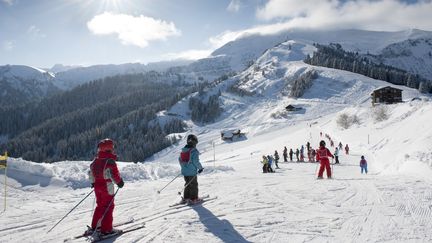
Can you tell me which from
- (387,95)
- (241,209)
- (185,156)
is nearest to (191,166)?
(185,156)

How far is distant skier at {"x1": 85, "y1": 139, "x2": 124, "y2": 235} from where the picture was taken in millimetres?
7406

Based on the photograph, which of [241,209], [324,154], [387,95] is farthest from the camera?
[387,95]

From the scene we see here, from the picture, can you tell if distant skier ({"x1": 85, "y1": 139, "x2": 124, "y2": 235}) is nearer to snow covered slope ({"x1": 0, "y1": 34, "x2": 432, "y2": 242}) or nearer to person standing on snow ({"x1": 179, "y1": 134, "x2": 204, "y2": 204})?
snow covered slope ({"x1": 0, "y1": 34, "x2": 432, "y2": 242})

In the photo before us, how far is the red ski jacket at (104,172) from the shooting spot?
747 cm

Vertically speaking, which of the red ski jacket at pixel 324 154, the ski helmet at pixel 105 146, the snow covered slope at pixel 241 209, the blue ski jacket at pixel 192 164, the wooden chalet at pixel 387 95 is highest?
the wooden chalet at pixel 387 95

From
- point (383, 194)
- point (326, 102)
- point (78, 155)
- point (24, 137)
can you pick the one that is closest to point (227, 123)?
point (326, 102)

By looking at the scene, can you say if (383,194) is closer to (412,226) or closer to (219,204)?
(412,226)

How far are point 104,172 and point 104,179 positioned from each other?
0.18 metres

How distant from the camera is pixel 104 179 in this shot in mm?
7523

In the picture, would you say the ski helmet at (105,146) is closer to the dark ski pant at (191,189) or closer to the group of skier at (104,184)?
the group of skier at (104,184)

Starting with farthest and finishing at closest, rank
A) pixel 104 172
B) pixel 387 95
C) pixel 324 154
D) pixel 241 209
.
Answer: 1. pixel 387 95
2. pixel 324 154
3. pixel 241 209
4. pixel 104 172

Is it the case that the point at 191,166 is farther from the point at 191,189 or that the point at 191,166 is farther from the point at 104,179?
the point at 104,179

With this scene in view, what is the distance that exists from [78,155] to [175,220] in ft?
509

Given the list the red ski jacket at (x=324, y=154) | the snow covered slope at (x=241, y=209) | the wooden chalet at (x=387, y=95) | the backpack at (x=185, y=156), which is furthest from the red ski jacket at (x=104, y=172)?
the wooden chalet at (x=387, y=95)
